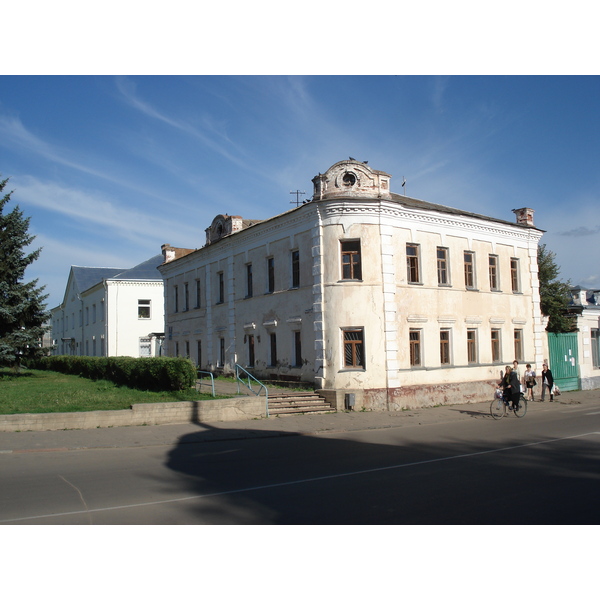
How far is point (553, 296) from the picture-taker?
3247 cm

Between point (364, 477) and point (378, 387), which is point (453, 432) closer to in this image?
point (378, 387)

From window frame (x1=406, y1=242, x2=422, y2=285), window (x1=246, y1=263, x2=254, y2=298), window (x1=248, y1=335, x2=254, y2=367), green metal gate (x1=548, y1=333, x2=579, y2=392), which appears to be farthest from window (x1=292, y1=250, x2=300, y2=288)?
green metal gate (x1=548, y1=333, x2=579, y2=392)

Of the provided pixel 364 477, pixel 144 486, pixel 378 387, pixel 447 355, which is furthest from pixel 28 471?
pixel 447 355

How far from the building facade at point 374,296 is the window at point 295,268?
0.06m

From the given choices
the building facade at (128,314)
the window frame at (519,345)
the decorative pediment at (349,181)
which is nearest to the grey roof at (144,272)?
the building facade at (128,314)

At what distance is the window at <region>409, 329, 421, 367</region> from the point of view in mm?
22703

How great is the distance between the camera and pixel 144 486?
356 inches

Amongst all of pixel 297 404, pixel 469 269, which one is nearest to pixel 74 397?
pixel 297 404

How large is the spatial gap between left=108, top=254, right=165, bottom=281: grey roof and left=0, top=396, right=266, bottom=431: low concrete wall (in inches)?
1177

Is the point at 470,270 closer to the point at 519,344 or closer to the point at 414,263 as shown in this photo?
the point at 414,263

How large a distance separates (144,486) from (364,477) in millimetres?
3646

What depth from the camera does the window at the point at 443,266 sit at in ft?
80.2

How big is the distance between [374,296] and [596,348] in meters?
18.8

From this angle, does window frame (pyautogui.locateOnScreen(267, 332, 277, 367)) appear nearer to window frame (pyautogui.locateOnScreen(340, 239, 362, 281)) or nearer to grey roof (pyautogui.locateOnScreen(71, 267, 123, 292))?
window frame (pyautogui.locateOnScreen(340, 239, 362, 281))
